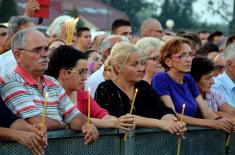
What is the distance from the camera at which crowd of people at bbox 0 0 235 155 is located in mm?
6703

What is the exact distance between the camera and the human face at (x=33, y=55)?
6.90 m

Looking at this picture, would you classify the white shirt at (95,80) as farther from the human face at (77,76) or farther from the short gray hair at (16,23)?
the human face at (77,76)

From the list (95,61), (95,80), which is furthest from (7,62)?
(95,61)

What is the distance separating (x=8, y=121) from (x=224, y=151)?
114 inches

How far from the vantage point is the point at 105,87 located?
26.2 ft

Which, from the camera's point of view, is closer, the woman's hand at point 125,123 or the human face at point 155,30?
the woman's hand at point 125,123

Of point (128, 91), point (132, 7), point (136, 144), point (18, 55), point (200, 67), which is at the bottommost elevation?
point (132, 7)

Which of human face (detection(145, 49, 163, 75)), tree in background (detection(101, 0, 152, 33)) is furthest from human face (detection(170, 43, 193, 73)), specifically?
tree in background (detection(101, 0, 152, 33))

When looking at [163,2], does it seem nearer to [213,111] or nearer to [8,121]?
[213,111]

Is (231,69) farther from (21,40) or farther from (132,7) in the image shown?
(132,7)

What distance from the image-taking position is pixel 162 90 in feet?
28.2

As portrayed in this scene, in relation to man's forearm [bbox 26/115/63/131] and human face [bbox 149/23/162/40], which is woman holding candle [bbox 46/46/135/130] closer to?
man's forearm [bbox 26/115/63/131]

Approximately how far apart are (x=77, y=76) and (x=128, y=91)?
614mm

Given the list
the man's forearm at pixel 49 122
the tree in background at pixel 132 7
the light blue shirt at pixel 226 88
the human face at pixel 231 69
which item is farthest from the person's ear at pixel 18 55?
the tree in background at pixel 132 7
